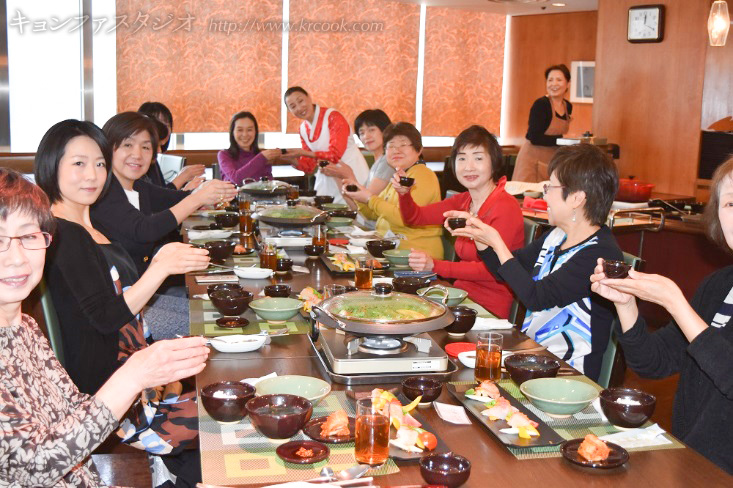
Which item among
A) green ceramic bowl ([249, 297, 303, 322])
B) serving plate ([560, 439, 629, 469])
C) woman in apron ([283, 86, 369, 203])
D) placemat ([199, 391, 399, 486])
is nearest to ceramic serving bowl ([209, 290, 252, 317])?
green ceramic bowl ([249, 297, 303, 322])

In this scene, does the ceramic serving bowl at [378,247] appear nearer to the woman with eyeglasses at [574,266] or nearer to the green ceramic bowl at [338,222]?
the woman with eyeglasses at [574,266]

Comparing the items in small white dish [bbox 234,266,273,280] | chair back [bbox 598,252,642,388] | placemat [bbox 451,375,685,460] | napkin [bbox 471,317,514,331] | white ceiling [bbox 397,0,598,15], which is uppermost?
white ceiling [bbox 397,0,598,15]

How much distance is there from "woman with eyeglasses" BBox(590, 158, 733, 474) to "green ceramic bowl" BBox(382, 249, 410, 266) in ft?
4.18

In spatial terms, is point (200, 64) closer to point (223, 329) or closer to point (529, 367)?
point (223, 329)

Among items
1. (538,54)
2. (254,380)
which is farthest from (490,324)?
(538,54)

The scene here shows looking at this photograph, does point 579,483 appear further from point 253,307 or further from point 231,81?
point 231,81

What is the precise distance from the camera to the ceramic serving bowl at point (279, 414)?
1.53 meters

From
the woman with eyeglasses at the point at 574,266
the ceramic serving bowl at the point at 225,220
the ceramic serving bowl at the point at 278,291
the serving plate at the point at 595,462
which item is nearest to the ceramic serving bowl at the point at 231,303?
the ceramic serving bowl at the point at 278,291

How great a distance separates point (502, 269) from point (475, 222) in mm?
207

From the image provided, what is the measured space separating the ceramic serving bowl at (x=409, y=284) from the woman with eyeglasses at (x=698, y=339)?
778 mm

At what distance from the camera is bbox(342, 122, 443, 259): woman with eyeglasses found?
13.5ft

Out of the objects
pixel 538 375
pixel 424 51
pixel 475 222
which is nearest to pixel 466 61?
pixel 424 51

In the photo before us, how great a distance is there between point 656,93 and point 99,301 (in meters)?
5.30

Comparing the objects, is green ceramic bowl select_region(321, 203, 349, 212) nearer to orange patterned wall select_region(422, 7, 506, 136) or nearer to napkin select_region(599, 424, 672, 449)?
napkin select_region(599, 424, 672, 449)
